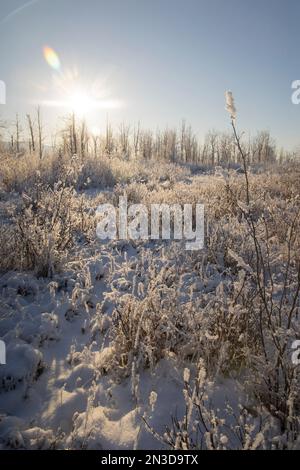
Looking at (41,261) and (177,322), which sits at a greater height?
(41,261)

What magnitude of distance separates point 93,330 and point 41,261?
3.65 feet

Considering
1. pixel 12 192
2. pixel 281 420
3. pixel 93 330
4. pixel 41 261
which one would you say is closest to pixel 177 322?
pixel 93 330

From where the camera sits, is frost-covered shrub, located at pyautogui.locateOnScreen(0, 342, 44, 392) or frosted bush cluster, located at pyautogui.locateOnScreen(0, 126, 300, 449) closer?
frosted bush cluster, located at pyautogui.locateOnScreen(0, 126, 300, 449)

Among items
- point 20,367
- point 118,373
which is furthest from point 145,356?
point 20,367

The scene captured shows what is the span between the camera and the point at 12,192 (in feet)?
22.1

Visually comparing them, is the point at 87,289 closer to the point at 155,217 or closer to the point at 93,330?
the point at 93,330

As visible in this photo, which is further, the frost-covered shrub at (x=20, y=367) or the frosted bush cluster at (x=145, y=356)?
the frost-covered shrub at (x=20, y=367)

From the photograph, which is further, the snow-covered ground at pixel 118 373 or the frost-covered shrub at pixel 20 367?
the frost-covered shrub at pixel 20 367

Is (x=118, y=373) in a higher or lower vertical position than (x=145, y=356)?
lower

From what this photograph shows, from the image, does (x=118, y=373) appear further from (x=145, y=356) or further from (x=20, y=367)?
(x=20, y=367)

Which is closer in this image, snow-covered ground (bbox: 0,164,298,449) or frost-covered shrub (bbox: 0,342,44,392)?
snow-covered ground (bbox: 0,164,298,449)
